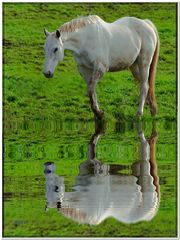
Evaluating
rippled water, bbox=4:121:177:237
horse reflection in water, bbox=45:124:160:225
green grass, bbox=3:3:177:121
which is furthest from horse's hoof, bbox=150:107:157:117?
horse reflection in water, bbox=45:124:160:225

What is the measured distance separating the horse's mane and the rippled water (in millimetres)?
2387

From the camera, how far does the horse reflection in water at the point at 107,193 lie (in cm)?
945

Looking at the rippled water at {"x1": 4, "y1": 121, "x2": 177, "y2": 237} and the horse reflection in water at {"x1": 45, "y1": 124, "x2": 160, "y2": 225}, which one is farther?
the horse reflection in water at {"x1": 45, "y1": 124, "x2": 160, "y2": 225}

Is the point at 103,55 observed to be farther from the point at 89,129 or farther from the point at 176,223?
the point at 176,223

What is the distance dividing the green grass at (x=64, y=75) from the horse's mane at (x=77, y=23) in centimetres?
267

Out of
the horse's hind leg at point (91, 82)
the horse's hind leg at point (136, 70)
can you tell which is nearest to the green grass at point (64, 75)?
the horse's hind leg at point (136, 70)

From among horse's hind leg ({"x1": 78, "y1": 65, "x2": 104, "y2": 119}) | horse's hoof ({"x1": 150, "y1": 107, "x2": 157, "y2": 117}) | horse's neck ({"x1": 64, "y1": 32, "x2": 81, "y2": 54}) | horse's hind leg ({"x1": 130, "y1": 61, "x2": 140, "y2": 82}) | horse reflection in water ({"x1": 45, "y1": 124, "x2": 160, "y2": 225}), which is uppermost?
horse's neck ({"x1": 64, "y1": 32, "x2": 81, "y2": 54})

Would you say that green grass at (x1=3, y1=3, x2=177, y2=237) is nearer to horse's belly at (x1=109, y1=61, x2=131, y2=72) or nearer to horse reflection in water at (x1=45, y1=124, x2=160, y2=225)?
horse reflection in water at (x1=45, y1=124, x2=160, y2=225)

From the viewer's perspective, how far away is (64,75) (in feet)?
85.7

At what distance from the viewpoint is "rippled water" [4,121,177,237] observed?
29.8ft

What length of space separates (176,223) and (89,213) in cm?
95

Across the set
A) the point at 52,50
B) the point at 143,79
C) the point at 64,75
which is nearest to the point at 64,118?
the point at 143,79

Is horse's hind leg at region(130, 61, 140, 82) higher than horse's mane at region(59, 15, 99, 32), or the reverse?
horse's mane at region(59, 15, 99, 32)

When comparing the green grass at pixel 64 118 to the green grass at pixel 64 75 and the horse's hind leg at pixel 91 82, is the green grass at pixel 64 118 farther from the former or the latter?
the horse's hind leg at pixel 91 82
